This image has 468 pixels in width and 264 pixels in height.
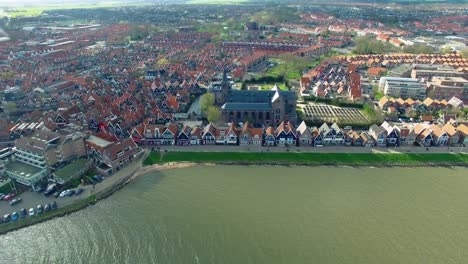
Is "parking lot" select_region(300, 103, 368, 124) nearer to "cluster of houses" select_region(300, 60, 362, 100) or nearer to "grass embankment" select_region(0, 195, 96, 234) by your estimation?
"cluster of houses" select_region(300, 60, 362, 100)

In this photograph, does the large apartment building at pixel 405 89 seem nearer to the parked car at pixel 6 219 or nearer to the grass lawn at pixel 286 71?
the grass lawn at pixel 286 71

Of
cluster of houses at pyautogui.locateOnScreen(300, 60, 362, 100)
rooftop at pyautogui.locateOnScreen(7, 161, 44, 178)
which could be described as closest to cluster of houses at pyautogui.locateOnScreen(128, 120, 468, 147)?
rooftop at pyautogui.locateOnScreen(7, 161, 44, 178)

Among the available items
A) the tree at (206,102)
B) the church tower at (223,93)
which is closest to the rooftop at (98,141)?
the tree at (206,102)

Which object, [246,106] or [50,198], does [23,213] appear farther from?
[246,106]

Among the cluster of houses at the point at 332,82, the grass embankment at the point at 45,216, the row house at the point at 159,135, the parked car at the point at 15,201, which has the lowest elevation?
the grass embankment at the point at 45,216

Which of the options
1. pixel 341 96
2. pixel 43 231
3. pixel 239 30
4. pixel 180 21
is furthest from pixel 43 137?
pixel 180 21

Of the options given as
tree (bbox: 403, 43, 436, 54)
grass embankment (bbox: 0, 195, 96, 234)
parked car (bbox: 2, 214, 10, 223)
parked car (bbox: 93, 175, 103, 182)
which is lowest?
grass embankment (bbox: 0, 195, 96, 234)

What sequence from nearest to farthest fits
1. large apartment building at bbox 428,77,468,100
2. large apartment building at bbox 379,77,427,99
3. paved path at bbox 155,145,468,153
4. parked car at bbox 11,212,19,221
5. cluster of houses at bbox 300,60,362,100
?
parked car at bbox 11,212,19,221 < paved path at bbox 155,145,468,153 < large apartment building at bbox 428,77,468,100 < large apartment building at bbox 379,77,427,99 < cluster of houses at bbox 300,60,362,100
